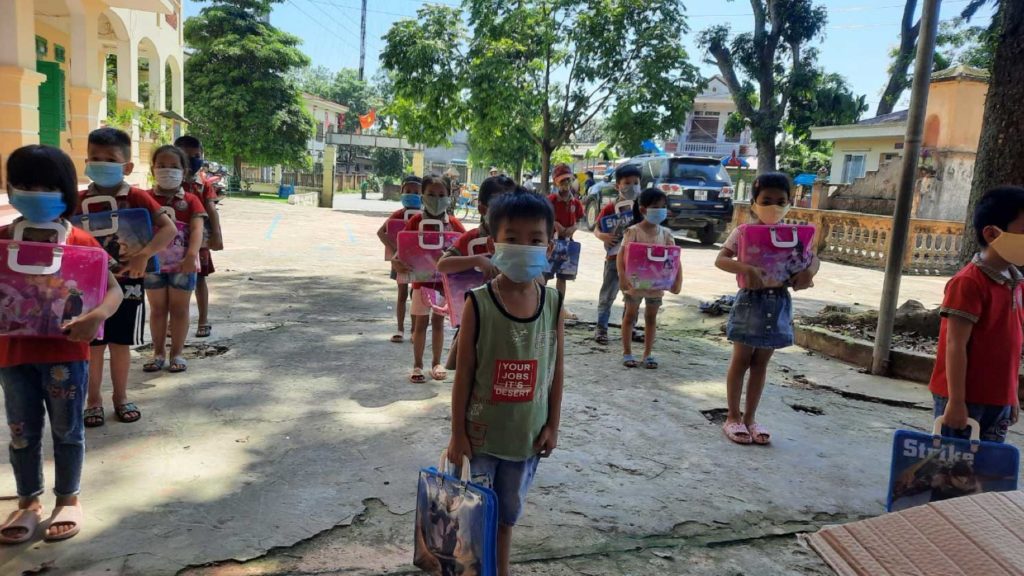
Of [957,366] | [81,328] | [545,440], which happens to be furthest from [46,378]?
[957,366]

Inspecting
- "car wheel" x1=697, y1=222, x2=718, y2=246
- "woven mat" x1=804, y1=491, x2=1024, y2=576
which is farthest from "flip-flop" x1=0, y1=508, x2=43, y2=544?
"car wheel" x1=697, y1=222, x2=718, y2=246

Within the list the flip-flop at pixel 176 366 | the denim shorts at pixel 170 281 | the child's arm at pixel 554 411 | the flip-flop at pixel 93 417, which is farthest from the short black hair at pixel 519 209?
the flip-flop at pixel 176 366

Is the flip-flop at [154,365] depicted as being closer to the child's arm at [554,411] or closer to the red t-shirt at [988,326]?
the child's arm at [554,411]

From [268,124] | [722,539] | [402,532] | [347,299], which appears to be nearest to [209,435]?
[402,532]

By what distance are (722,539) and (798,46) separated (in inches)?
830

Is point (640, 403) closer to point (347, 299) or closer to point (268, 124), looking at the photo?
point (347, 299)

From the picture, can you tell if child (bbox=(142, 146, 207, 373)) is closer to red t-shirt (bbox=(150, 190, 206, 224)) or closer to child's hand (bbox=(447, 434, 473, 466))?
red t-shirt (bbox=(150, 190, 206, 224))

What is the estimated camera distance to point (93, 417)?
12.0 ft

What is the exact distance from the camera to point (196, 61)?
30.2 metres

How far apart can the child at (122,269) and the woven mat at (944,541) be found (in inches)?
130

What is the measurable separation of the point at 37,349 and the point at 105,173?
1192 millimetres

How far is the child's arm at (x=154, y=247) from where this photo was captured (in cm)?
358

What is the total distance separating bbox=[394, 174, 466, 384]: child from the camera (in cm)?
473

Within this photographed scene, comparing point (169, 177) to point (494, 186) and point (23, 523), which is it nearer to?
point (494, 186)
